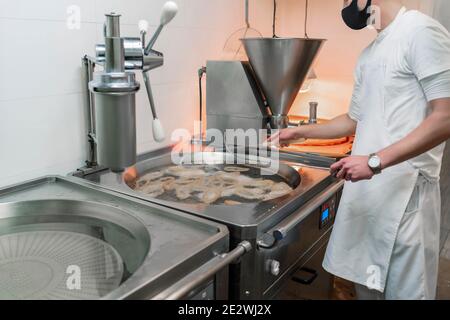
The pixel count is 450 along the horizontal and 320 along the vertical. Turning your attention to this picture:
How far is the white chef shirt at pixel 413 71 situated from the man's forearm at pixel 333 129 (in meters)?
0.23

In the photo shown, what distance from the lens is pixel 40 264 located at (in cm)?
80

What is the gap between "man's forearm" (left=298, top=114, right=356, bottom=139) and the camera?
1327 mm

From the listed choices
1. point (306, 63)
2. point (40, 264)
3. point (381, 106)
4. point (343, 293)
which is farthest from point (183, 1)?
point (343, 293)

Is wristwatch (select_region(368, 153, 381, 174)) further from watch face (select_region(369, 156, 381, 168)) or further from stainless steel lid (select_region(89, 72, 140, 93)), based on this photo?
stainless steel lid (select_region(89, 72, 140, 93))

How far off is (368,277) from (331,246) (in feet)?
0.43

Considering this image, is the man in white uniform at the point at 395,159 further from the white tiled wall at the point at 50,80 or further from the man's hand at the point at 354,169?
the white tiled wall at the point at 50,80

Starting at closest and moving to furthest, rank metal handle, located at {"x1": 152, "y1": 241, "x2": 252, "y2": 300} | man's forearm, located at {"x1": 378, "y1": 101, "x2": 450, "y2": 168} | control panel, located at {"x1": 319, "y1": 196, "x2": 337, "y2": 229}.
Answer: metal handle, located at {"x1": 152, "y1": 241, "x2": 252, "y2": 300}, man's forearm, located at {"x1": 378, "y1": 101, "x2": 450, "y2": 168}, control panel, located at {"x1": 319, "y1": 196, "x2": 337, "y2": 229}

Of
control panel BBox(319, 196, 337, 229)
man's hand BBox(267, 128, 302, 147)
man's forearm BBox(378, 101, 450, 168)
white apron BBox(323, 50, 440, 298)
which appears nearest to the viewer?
man's forearm BBox(378, 101, 450, 168)

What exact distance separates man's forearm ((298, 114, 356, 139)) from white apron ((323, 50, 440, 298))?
0.14m

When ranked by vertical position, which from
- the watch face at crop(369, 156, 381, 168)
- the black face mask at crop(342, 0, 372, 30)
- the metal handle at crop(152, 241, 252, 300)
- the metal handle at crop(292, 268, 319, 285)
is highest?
the black face mask at crop(342, 0, 372, 30)

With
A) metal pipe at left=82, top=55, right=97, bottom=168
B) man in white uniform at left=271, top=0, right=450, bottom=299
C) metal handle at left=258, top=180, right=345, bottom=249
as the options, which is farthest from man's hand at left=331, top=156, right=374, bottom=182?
metal pipe at left=82, top=55, right=97, bottom=168

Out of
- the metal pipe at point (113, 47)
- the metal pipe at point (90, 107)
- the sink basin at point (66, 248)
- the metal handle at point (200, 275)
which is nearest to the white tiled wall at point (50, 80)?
the metal pipe at point (90, 107)

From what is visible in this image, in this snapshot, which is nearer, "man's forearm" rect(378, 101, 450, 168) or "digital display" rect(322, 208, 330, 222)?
"man's forearm" rect(378, 101, 450, 168)

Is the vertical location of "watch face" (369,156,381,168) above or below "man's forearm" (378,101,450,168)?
below
